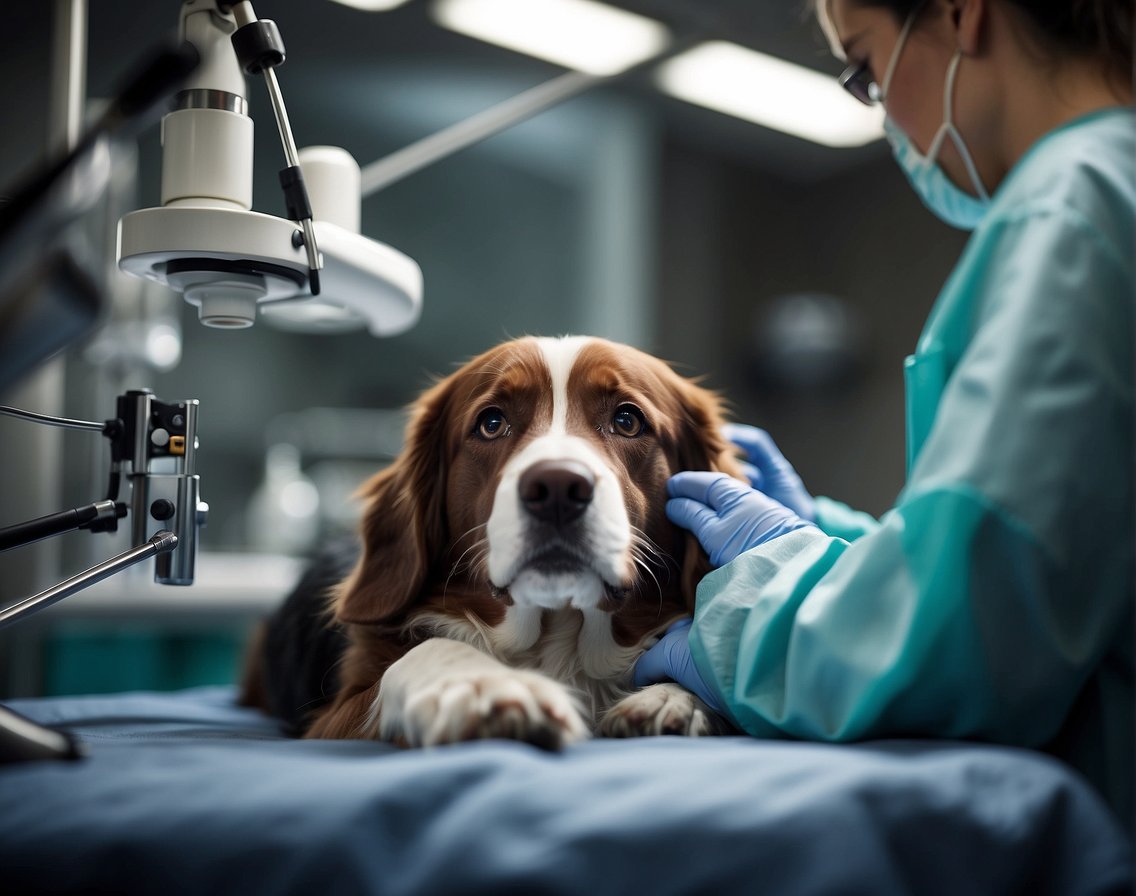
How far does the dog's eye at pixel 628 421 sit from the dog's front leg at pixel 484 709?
20.2 inches

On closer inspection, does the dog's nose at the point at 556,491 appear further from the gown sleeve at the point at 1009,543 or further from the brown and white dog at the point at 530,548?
the gown sleeve at the point at 1009,543

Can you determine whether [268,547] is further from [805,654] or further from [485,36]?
[805,654]

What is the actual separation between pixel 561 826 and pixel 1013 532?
1.67ft

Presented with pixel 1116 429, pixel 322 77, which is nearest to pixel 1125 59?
pixel 1116 429

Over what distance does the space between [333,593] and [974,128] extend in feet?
4.27

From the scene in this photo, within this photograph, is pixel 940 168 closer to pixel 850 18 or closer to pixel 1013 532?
pixel 850 18

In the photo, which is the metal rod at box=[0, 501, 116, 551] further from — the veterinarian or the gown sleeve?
the gown sleeve

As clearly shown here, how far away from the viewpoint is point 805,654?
104 cm

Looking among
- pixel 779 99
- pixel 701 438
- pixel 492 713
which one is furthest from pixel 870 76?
pixel 779 99

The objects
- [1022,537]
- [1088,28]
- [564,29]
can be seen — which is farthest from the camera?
[564,29]

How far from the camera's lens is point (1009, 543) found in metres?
0.93

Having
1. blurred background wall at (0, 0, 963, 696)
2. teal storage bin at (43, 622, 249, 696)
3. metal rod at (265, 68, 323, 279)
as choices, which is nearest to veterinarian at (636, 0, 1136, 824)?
metal rod at (265, 68, 323, 279)

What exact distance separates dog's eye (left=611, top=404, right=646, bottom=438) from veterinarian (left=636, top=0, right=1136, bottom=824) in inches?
16.8

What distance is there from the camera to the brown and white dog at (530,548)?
1.34m
